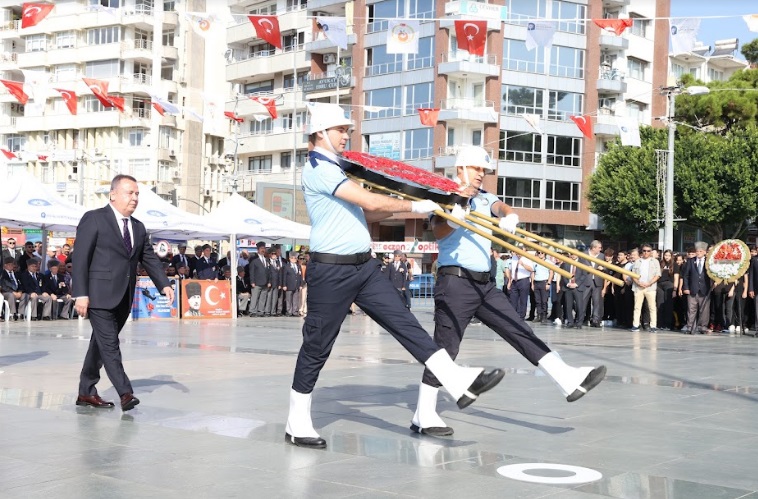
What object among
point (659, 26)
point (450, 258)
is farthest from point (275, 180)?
point (450, 258)

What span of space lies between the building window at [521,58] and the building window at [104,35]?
30998 mm

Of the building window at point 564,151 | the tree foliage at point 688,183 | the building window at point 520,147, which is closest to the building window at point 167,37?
the building window at point 520,147

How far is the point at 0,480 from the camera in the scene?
514cm

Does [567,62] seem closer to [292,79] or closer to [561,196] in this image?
[561,196]

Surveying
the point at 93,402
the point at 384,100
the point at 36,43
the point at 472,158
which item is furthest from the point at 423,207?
the point at 36,43

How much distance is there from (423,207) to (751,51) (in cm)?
6676

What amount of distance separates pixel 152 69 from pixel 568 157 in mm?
32673

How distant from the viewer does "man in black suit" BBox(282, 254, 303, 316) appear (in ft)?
92.9

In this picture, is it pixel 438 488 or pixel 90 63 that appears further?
pixel 90 63

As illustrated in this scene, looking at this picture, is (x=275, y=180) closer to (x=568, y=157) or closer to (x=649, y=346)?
(x=568, y=157)

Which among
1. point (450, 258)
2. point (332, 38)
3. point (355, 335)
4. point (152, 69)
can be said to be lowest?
point (355, 335)

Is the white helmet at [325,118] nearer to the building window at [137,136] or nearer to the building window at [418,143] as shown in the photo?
the building window at [418,143]

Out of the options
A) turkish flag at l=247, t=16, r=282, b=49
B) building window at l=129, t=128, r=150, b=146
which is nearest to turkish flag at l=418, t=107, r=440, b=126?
turkish flag at l=247, t=16, r=282, b=49

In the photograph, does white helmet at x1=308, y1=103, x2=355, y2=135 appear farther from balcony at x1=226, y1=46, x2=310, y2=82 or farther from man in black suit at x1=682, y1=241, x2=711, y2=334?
balcony at x1=226, y1=46, x2=310, y2=82
